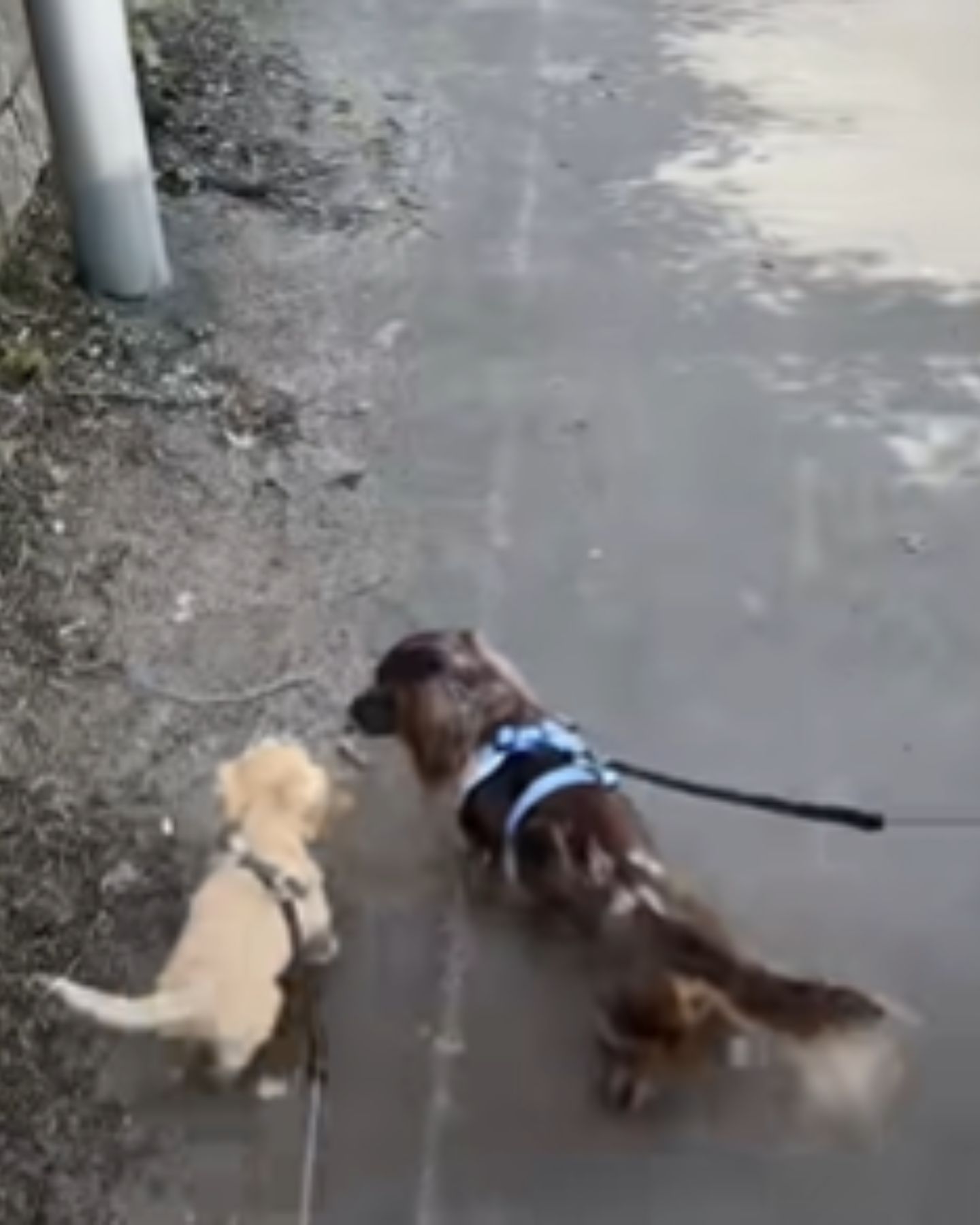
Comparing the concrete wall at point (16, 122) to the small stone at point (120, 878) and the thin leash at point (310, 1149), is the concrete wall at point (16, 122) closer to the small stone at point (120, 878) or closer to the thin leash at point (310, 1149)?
the small stone at point (120, 878)

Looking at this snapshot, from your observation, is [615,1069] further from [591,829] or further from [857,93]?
[857,93]

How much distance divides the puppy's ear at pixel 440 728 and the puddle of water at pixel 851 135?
2.28 metres

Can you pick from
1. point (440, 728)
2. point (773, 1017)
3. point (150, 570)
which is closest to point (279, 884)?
point (440, 728)

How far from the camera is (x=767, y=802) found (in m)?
4.02

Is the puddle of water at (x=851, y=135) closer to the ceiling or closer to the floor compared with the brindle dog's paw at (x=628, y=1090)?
closer to the floor

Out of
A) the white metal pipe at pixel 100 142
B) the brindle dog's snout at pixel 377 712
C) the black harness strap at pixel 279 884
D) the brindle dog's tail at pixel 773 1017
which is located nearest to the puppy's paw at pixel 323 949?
the black harness strap at pixel 279 884

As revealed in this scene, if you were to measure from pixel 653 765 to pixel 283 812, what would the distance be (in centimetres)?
82

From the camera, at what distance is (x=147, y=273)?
5738mm

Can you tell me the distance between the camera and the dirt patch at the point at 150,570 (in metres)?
3.86

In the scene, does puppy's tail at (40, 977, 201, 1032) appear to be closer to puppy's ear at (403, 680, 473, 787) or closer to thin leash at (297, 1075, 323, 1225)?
thin leash at (297, 1075, 323, 1225)

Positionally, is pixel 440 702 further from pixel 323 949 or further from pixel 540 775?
pixel 323 949

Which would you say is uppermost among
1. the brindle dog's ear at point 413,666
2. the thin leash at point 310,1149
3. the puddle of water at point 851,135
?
the brindle dog's ear at point 413,666

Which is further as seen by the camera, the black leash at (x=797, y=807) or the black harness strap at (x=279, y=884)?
the black leash at (x=797, y=807)

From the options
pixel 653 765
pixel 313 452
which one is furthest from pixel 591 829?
pixel 313 452
